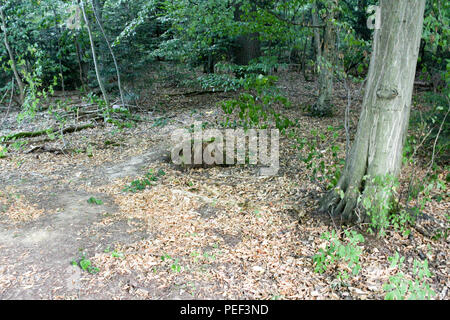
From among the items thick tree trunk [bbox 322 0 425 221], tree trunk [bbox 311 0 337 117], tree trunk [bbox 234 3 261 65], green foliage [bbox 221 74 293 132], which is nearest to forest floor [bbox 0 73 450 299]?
thick tree trunk [bbox 322 0 425 221]

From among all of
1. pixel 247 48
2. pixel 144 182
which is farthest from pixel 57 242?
pixel 247 48

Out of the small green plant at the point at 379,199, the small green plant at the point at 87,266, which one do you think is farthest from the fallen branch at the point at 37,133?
the small green plant at the point at 379,199

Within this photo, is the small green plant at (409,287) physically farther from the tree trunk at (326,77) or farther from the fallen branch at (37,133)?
the fallen branch at (37,133)

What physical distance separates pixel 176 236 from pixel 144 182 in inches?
68.6

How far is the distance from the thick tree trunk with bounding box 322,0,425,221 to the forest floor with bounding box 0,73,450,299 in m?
0.54

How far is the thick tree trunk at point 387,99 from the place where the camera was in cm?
310

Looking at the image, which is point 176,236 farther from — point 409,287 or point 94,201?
point 409,287

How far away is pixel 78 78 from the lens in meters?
13.0

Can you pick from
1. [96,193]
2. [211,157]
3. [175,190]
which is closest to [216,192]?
[175,190]

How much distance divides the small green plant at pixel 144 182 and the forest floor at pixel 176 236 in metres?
0.06

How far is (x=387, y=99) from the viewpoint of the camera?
3.23 metres

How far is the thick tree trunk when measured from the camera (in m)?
3.10

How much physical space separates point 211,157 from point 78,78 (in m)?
9.40
